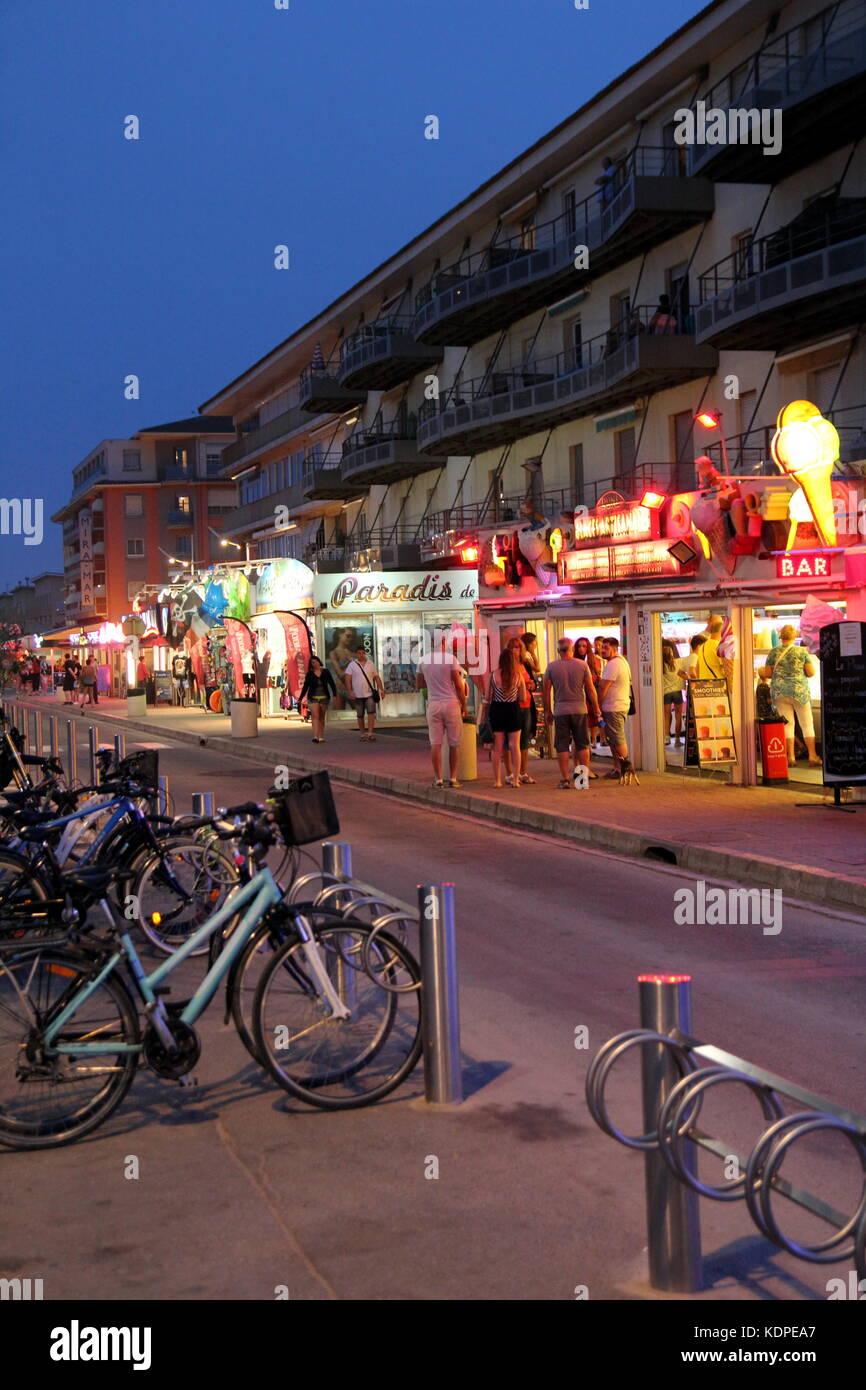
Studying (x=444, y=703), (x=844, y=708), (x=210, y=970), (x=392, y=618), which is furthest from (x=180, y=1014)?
(x=392, y=618)

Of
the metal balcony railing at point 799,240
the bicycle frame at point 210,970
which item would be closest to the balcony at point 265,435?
the metal balcony railing at point 799,240

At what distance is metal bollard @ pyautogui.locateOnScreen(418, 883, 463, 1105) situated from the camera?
591 cm

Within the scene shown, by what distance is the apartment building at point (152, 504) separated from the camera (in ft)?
313

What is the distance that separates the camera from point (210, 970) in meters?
5.93

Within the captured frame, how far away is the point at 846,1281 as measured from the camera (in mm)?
4156

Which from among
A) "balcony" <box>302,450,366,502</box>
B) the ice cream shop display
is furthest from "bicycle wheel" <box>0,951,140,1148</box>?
"balcony" <box>302,450,366,502</box>

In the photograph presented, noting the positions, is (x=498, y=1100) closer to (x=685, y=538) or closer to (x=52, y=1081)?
(x=52, y=1081)

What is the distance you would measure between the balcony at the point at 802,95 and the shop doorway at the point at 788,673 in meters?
8.60

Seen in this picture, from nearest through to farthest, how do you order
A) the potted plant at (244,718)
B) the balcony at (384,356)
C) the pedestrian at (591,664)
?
the pedestrian at (591,664), the potted plant at (244,718), the balcony at (384,356)

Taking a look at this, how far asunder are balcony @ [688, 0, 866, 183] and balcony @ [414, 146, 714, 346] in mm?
1591

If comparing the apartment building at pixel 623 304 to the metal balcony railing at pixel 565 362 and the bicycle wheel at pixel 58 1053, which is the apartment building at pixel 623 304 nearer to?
the metal balcony railing at pixel 565 362
